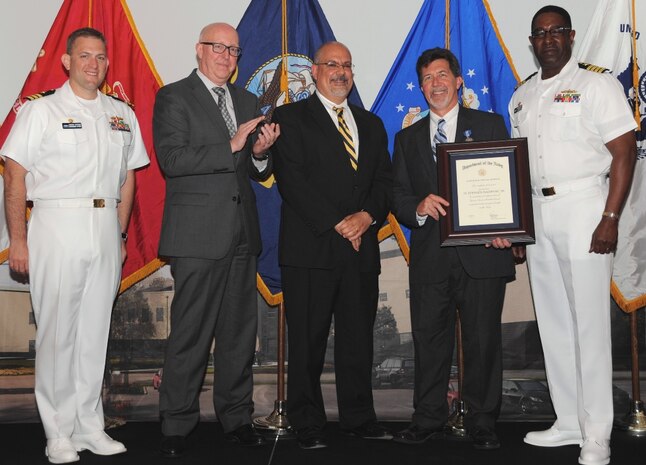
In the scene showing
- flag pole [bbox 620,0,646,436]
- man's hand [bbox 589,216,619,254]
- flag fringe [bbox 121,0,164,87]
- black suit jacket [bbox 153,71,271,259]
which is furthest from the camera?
flag fringe [bbox 121,0,164,87]

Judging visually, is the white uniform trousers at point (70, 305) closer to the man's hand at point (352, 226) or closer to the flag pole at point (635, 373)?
the man's hand at point (352, 226)

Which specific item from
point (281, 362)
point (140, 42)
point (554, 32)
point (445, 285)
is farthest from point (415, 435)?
point (140, 42)

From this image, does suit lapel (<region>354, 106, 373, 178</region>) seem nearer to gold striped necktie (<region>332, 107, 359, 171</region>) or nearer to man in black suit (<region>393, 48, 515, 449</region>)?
gold striped necktie (<region>332, 107, 359, 171</region>)

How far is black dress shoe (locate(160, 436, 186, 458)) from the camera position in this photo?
3.55 meters

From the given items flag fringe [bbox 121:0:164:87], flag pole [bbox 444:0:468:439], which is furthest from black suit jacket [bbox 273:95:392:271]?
flag fringe [bbox 121:0:164:87]

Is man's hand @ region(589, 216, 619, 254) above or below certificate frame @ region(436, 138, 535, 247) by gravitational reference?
below

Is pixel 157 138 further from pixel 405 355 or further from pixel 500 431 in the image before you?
pixel 500 431

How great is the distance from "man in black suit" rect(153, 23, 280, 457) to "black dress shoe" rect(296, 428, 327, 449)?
8.6 inches

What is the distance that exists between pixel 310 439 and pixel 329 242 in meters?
1.02

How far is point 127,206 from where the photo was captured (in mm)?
3922

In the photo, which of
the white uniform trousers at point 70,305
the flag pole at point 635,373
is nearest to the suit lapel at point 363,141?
the white uniform trousers at point 70,305

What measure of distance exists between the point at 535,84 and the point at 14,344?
357 cm

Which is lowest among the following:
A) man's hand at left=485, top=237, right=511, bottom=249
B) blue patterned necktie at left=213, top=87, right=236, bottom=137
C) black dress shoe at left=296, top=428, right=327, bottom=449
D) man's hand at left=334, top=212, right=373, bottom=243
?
black dress shoe at left=296, top=428, right=327, bottom=449

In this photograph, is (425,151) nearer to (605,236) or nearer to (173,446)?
(605,236)
